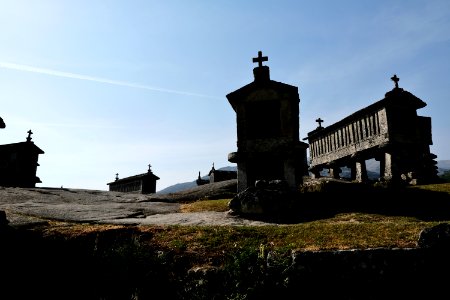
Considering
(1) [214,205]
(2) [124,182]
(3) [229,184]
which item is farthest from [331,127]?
(2) [124,182]

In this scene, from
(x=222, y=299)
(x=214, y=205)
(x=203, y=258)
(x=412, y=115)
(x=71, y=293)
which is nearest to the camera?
(x=222, y=299)

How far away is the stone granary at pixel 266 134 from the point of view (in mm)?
14195

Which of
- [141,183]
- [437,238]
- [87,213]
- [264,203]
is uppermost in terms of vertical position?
[141,183]

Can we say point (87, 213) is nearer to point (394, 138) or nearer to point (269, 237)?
point (269, 237)

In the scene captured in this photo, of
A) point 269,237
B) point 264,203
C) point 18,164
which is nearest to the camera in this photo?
point 269,237

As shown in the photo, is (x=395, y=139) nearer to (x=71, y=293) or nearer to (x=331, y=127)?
Answer: (x=331, y=127)

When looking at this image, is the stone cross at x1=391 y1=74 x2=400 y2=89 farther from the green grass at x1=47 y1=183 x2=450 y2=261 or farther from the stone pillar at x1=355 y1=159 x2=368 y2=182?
the green grass at x1=47 y1=183 x2=450 y2=261

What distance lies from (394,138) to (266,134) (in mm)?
7750

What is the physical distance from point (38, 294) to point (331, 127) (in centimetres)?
2070

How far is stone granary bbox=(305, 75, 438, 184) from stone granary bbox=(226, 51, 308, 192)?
237 inches

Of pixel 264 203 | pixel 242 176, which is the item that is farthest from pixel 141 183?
pixel 264 203

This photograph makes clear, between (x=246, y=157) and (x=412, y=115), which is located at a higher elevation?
(x=412, y=115)

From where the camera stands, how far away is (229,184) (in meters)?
20.8

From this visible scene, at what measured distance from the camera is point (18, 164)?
26.6 meters
